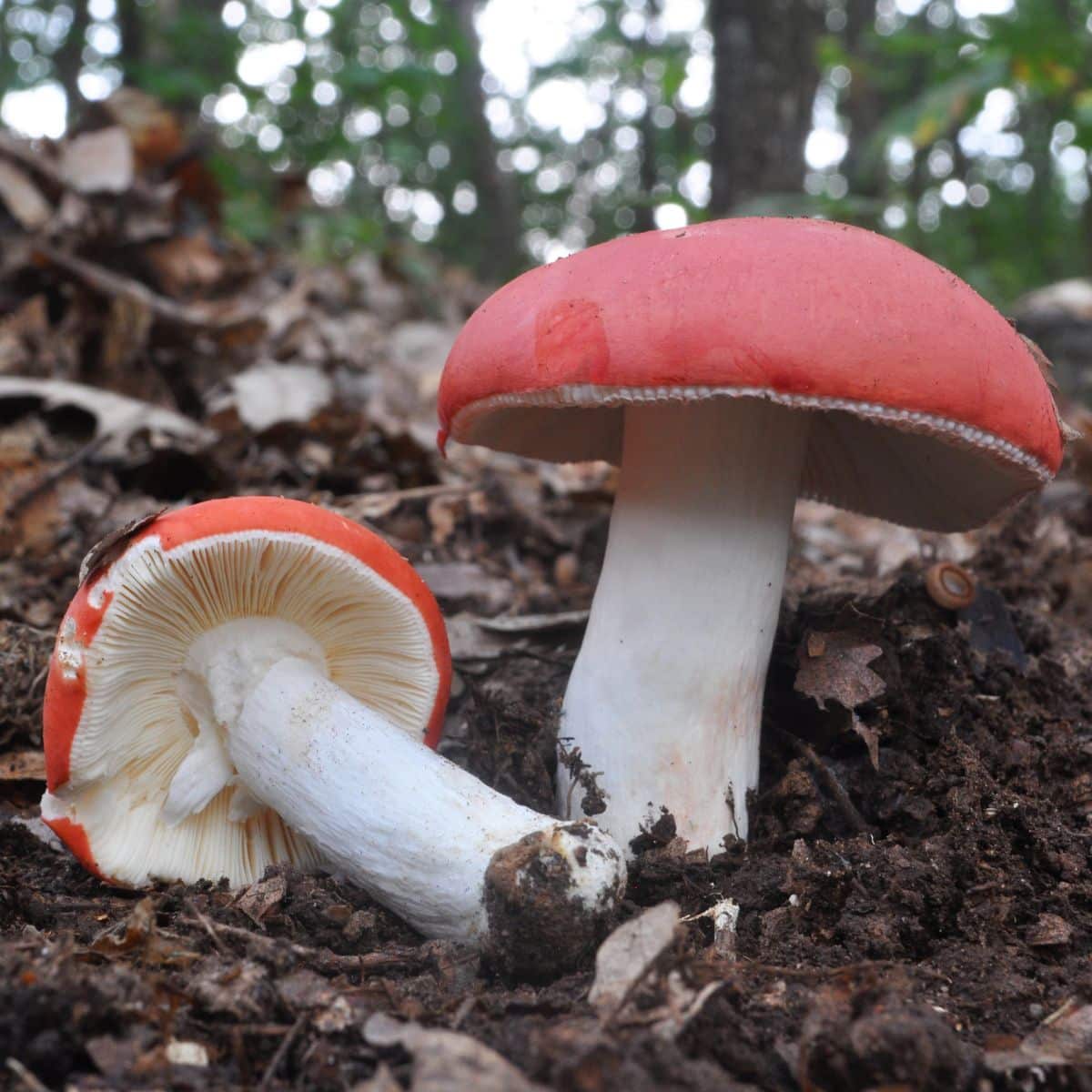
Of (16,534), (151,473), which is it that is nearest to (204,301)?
(151,473)

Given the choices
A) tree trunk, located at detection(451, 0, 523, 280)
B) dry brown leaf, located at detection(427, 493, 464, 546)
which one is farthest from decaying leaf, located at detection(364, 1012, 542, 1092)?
tree trunk, located at detection(451, 0, 523, 280)

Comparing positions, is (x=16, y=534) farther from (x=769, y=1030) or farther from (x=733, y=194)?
(x=733, y=194)

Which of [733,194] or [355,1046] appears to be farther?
[733,194]

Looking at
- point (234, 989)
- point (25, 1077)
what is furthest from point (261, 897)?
point (25, 1077)

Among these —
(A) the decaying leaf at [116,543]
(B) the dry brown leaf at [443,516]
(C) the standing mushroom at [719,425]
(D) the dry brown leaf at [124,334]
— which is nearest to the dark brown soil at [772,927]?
(C) the standing mushroom at [719,425]

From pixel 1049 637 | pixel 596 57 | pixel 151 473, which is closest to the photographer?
pixel 1049 637

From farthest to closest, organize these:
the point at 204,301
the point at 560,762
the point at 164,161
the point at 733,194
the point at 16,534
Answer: the point at 733,194, the point at 164,161, the point at 204,301, the point at 16,534, the point at 560,762

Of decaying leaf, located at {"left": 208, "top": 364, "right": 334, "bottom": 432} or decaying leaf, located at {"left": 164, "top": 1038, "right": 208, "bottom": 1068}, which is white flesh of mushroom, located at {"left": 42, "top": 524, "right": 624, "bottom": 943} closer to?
decaying leaf, located at {"left": 164, "top": 1038, "right": 208, "bottom": 1068}
